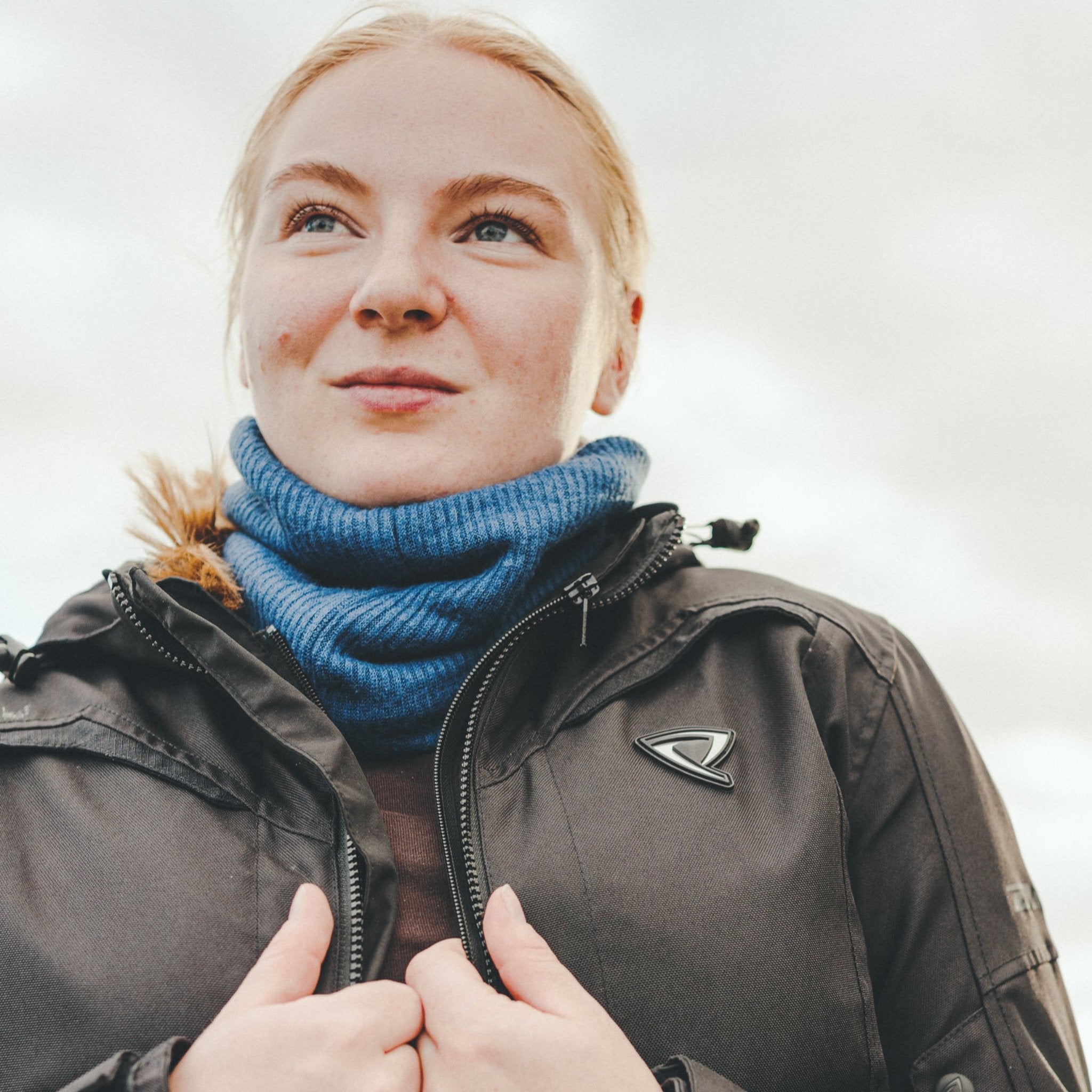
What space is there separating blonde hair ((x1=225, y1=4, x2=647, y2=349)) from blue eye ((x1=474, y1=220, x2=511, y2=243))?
236 millimetres

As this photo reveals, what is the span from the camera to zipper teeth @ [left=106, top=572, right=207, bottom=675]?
129cm

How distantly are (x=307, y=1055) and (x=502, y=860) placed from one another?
344 mm

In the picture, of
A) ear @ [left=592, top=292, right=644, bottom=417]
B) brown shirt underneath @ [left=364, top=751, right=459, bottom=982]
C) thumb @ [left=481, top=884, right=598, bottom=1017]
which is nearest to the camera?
thumb @ [left=481, top=884, right=598, bottom=1017]

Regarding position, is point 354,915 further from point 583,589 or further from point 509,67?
point 509,67

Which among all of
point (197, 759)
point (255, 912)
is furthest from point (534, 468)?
point (255, 912)

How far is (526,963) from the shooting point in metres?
1.05

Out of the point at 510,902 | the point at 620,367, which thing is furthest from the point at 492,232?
the point at 510,902

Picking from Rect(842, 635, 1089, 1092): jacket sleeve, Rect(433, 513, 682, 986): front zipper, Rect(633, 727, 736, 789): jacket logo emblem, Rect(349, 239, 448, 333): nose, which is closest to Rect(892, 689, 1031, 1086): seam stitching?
Rect(842, 635, 1089, 1092): jacket sleeve

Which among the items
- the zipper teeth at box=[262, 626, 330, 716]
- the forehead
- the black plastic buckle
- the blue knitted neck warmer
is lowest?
the black plastic buckle

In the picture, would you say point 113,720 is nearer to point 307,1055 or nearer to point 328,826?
point 328,826

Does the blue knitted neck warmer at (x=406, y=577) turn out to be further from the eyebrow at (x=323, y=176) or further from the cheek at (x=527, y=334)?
the eyebrow at (x=323, y=176)

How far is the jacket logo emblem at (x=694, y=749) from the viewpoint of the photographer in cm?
127

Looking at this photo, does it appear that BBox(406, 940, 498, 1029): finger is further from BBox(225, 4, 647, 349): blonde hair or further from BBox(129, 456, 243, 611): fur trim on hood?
BBox(225, 4, 647, 349): blonde hair

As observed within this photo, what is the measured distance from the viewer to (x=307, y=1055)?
91 cm
